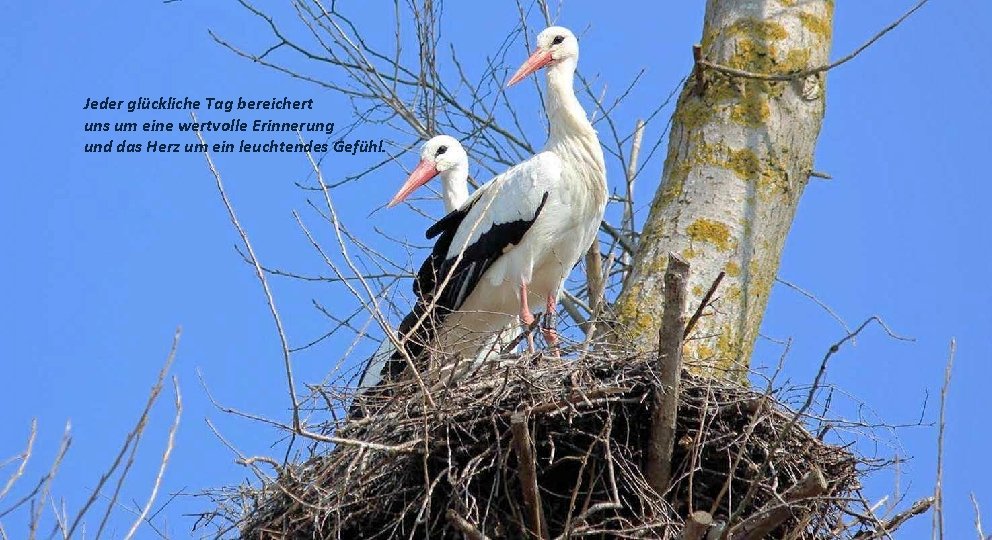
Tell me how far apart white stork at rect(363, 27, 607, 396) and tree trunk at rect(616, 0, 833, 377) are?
3.06 feet

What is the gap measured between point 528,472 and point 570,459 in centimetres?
50

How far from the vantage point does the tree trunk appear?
6184mm

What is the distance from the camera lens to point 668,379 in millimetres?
4930

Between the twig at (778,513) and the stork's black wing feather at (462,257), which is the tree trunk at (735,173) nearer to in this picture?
the stork's black wing feather at (462,257)

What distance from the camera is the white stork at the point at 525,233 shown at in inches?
294

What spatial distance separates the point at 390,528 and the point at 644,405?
1.00 m

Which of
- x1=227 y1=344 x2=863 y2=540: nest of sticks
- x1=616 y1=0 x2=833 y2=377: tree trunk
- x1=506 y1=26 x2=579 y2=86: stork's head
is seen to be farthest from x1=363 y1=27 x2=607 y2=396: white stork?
x1=227 y1=344 x2=863 y2=540: nest of sticks

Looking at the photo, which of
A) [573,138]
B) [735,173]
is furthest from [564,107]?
[735,173]

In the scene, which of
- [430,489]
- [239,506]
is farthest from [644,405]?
[239,506]

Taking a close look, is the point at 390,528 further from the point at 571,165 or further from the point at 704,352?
the point at 571,165

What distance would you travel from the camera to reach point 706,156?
6.50 metres

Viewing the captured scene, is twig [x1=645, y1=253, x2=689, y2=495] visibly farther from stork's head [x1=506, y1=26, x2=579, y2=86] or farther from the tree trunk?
stork's head [x1=506, y1=26, x2=579, y2=86]

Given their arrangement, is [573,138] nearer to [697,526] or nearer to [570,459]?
[570,459]

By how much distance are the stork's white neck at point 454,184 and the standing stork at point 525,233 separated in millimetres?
1026
